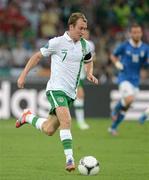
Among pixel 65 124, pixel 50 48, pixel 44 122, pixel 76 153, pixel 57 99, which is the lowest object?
pixel 76 153

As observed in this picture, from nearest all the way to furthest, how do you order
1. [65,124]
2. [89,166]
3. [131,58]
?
[89,166] < [65,124] < [131,58]

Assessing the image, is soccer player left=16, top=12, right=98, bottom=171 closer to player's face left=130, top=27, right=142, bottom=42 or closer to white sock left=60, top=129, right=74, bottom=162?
white sock left=60, top=129, right=74, bottom=162

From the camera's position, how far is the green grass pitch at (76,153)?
10172 mm

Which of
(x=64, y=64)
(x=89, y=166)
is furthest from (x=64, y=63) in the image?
(x=89, y=166)

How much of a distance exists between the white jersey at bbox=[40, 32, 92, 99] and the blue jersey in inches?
240

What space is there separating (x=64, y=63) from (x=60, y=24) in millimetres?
13623

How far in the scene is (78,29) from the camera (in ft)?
35.1

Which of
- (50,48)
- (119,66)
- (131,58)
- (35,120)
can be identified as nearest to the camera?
(50,48)

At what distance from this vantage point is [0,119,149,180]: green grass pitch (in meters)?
10.2

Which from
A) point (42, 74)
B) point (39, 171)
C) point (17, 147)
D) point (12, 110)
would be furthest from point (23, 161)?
point (42, 74)

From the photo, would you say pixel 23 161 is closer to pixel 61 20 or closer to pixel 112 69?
pixel 112 69

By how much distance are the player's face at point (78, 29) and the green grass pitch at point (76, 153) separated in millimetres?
1845

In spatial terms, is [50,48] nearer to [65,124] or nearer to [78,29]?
[78,29]

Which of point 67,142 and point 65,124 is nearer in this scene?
point 67,142
